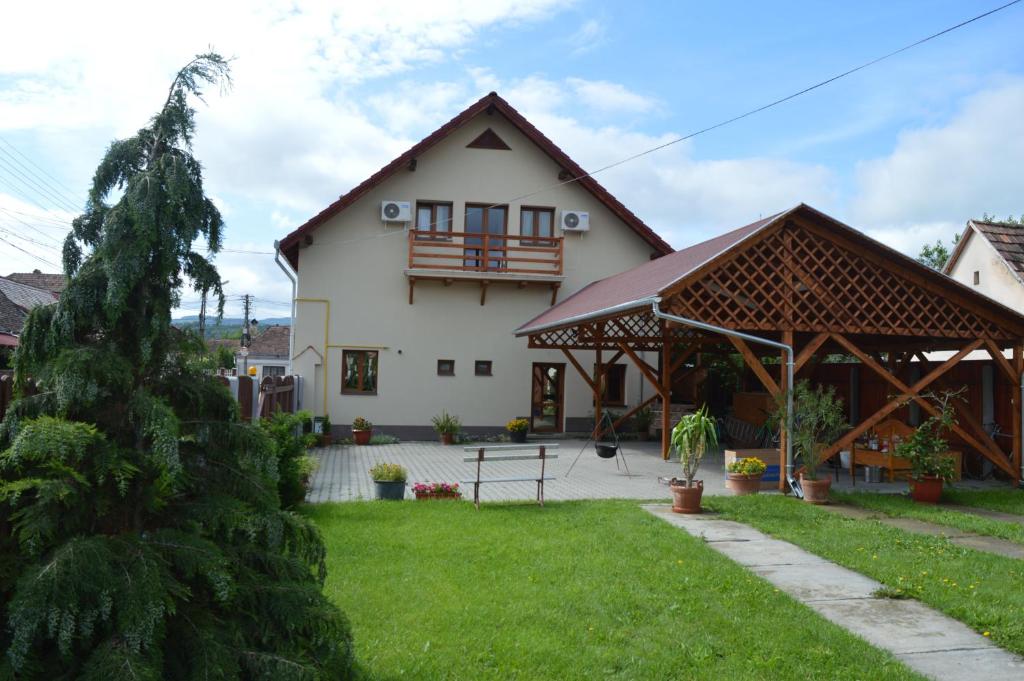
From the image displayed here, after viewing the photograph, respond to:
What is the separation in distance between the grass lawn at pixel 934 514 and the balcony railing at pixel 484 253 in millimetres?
11024

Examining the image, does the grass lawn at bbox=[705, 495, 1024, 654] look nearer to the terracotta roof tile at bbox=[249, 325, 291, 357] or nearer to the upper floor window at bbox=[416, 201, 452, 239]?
the upper floor window at bbox=[416, 201, 452, 239]

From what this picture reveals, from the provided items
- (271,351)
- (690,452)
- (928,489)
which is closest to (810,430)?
(928,489)

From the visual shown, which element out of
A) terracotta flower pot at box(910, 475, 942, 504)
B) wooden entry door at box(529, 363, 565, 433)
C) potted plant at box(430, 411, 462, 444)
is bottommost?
terracotta flower pot at box(910, 475, 942, 504)

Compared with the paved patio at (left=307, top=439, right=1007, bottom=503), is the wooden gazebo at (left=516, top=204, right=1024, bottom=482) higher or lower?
higher

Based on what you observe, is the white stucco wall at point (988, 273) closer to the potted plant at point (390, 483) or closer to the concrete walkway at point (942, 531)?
the concrete walkway at point (942, 531)

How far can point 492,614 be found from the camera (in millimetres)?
5484

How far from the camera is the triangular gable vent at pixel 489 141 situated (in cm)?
2116

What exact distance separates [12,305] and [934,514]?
2441 cm

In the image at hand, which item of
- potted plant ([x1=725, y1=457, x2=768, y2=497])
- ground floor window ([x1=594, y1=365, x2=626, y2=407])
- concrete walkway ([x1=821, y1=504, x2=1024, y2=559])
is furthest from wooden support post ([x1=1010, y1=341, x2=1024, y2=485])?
ground floor window ([x1=594, y1=365, x2=626, y2=407])

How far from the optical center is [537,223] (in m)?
21.6

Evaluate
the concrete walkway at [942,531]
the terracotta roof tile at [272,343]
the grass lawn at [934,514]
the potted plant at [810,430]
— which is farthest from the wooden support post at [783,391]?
the terracotta roof tile at [272,343]

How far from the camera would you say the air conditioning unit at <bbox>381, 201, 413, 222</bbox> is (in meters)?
20.4

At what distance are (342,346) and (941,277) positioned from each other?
1400 cm

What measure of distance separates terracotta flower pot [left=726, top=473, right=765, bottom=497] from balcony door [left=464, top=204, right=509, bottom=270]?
10532mm
